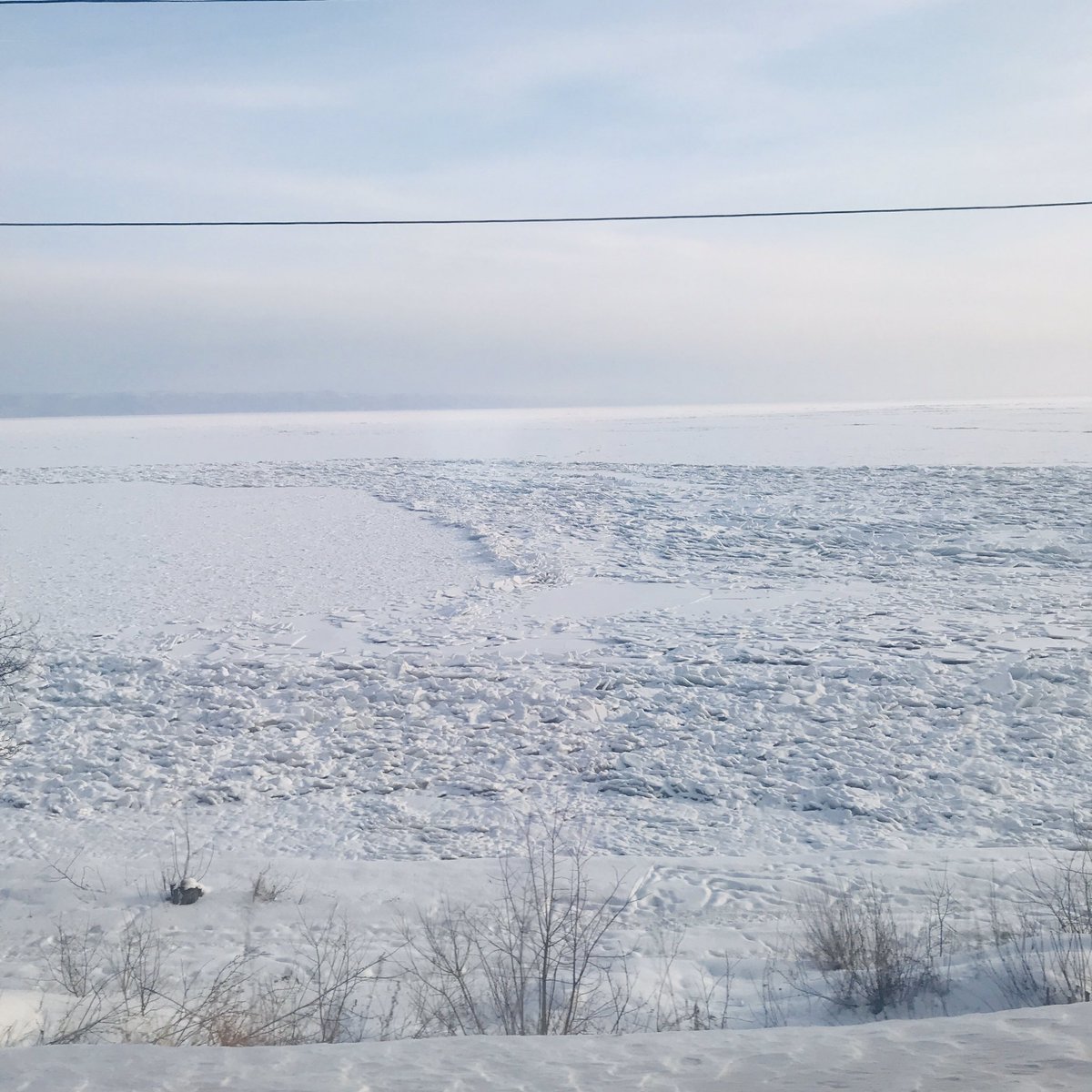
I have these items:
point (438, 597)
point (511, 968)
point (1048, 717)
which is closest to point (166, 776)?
point (511, 968)

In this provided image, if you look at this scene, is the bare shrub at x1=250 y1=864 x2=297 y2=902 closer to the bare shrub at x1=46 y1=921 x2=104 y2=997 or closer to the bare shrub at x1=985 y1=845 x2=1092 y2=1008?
the bare shrub at x1=46 y1=921 x2=104 y2=997

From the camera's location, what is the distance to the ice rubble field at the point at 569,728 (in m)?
5.17

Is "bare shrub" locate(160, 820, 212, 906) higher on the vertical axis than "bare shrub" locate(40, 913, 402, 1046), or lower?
lower

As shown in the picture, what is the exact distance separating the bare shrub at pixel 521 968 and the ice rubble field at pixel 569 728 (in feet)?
1.42

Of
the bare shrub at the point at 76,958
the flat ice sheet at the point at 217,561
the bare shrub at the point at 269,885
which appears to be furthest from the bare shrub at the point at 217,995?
the flat ice sheet at the point at 217,561

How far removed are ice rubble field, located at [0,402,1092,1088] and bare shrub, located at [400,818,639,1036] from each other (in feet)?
1.42

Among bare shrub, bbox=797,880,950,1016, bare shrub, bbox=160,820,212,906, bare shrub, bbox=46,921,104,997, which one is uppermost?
bare shrub, bbox=797,880,950,1016

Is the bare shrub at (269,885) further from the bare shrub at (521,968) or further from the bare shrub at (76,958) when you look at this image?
the bare shrub at (521,968)

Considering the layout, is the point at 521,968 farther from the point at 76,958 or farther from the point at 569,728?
the point at 569,728

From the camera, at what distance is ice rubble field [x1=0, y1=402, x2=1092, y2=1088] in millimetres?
5168

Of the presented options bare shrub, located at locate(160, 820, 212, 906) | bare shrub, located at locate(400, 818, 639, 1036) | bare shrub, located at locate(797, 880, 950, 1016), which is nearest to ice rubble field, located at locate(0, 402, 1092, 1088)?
bare shrub, located at locate(160, 820, 212, 906)

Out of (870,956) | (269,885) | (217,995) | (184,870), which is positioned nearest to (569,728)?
(269,885)

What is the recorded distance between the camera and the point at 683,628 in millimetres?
12828

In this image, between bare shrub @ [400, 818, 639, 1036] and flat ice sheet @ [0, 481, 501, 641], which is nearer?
bare shrub @ [400, 818, 639, 1036]
